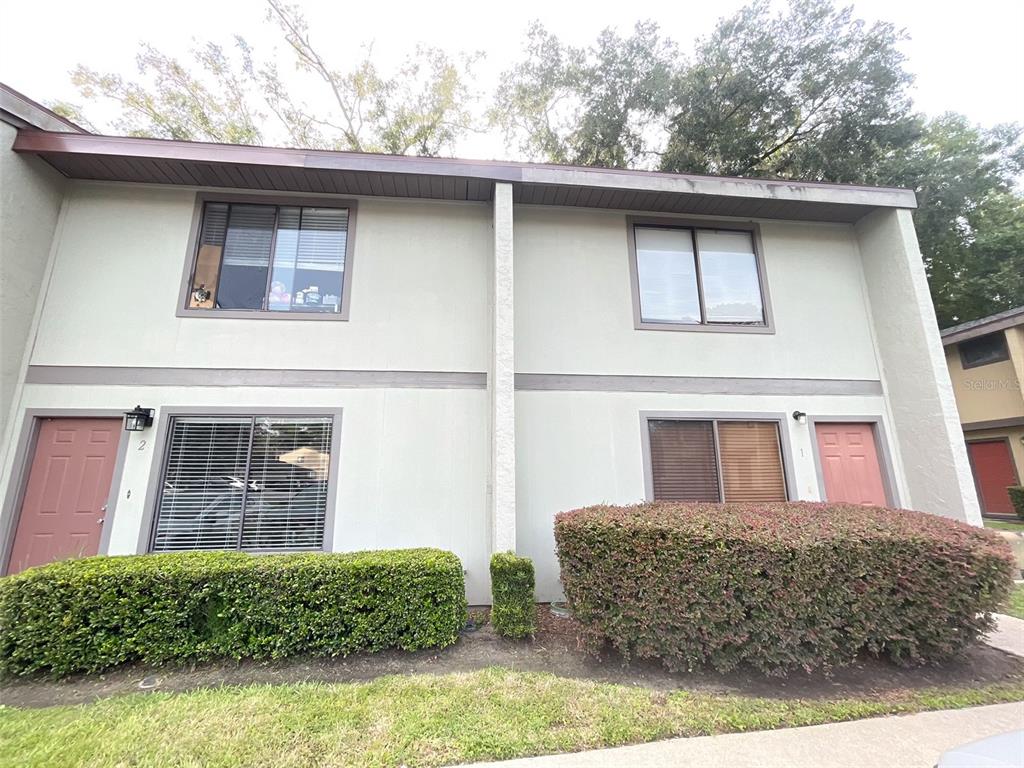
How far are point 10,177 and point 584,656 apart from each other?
8.24 m

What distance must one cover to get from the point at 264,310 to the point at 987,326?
15.9 m

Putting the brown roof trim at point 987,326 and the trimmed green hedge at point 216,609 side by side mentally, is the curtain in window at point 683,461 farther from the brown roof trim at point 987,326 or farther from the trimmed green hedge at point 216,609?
the brown roof trim at point 987,326

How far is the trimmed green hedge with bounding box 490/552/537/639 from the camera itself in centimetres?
414

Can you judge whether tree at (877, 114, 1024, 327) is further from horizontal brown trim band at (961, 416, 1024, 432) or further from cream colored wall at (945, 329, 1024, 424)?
horizontal brown trim band at (961, 416, 1024, 432)

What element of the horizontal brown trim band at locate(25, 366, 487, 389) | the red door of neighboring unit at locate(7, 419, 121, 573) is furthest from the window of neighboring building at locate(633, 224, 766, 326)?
the red door of neighboring unit at locate(7, 419, 121, 573)

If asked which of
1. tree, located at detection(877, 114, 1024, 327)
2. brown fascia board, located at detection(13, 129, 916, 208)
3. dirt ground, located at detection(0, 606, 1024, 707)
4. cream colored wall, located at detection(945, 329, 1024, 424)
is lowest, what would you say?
dirt ground, located at detection(0, 606, 1024, 707)

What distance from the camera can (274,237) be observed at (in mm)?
5938

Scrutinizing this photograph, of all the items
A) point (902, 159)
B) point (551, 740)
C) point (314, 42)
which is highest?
point (314, 42)

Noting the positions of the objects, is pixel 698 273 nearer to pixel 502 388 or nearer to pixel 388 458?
pixel 502 388

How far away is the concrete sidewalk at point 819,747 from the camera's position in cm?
251

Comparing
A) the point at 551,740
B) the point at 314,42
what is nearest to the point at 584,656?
the point at 551,740

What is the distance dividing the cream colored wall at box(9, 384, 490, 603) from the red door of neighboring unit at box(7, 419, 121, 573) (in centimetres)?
25

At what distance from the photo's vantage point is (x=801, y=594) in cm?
341

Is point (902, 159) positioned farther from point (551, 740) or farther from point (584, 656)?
point (551, 740)
